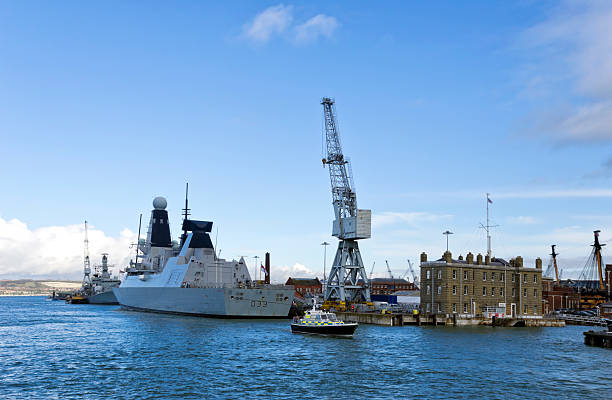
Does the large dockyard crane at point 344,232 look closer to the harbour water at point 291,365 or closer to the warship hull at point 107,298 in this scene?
the harbour water at point 291,365

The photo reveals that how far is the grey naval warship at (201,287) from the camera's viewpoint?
302ft

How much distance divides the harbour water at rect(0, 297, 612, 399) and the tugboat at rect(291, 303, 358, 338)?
5.91ft

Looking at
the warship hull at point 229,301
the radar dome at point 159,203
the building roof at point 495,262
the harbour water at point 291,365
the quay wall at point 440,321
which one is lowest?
the harbour water at point 291,365

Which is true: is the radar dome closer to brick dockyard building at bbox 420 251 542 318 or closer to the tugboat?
brick dockyard building at bbox 420 251 542 318

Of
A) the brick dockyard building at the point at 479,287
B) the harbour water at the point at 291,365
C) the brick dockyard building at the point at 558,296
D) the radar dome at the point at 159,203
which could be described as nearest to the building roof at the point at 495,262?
the brick dockyard building at the point at 479,287

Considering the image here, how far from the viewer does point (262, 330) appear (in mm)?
75625

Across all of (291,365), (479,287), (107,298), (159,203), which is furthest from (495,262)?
(107,298)

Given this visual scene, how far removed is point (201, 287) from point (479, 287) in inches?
1800

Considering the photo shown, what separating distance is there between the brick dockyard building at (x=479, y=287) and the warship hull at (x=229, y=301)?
2350 centimetres

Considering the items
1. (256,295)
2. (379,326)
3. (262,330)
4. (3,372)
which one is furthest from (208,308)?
(3,372)

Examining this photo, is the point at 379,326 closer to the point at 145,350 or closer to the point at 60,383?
the point at 145,350

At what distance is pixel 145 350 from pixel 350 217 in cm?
6424

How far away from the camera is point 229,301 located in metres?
90.3

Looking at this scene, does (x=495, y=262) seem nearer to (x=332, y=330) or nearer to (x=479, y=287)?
(x=479, y=287)
